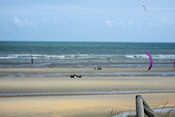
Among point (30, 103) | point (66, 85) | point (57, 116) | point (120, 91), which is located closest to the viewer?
point (57, 116)

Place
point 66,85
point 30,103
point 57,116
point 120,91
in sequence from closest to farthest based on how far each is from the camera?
point 57,116, point 30,103, point 120,91, point 66,85

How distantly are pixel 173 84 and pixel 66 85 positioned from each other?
5.90m

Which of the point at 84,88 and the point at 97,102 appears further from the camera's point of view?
the point at 84,88

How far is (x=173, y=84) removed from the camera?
724 inches

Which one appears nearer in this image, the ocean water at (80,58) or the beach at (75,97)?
the beach at (75,97)

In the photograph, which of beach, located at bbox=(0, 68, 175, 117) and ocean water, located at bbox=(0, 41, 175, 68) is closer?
beach, located at bbox=(0, 68, 175, 117)

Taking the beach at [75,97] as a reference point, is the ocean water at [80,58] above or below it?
above

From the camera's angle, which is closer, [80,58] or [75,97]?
[75,97]

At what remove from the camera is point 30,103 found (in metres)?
12.4

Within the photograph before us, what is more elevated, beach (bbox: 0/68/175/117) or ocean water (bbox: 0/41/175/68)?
ocean water (bbox: 0/41/175/68)

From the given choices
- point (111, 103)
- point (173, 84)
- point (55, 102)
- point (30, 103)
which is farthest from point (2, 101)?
point (173, 84)

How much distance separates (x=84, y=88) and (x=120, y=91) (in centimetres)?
182

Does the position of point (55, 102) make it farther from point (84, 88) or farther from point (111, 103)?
point (84, 88)

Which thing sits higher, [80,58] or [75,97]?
[80,58]
